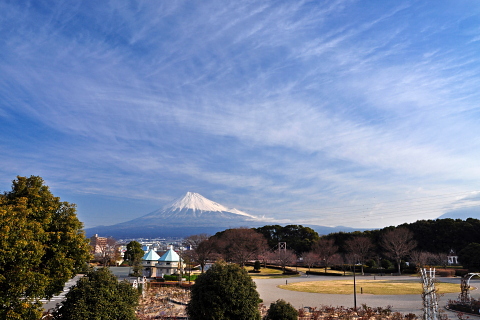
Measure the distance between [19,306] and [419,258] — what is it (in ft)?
163

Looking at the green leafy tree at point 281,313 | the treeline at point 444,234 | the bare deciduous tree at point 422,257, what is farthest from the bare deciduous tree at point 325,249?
the green leafy tree at point 281,313

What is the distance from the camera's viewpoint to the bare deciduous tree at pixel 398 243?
5116 cm

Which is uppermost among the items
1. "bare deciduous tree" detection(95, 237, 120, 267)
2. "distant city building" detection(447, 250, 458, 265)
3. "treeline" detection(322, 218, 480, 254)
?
"treeline" detection(322, 218, 480, 254)

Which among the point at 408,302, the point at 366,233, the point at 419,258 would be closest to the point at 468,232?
the point at 419,258

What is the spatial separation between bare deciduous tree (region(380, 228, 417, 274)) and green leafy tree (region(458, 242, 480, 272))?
7.18 meters

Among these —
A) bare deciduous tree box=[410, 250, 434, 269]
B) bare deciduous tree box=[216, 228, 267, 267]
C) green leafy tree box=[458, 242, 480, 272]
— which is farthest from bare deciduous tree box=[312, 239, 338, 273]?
green leafy tree box=[458, 242, 480, 272]

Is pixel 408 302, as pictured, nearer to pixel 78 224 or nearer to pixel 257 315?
pixel 257 315

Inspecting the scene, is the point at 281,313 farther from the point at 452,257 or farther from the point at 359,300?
the point at 452,257

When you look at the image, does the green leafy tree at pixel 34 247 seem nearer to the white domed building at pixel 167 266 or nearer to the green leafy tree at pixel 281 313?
the green leafy tree at pixel 281 313

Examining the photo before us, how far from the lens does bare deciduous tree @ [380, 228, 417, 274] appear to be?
168 ft

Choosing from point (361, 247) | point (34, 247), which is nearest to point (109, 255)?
point (361, 247)

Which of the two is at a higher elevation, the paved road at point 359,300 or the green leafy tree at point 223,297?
the green leafy tree at point 223,297

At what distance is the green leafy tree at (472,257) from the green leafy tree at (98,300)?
47.1 m

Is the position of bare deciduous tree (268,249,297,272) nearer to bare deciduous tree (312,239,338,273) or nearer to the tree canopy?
bare deciduous tree (312,239,338,273)
